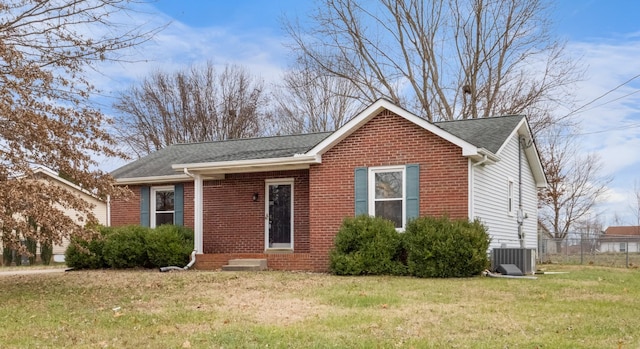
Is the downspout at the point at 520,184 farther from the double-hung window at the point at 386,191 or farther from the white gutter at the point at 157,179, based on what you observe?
the white gutter at the point at 157,179

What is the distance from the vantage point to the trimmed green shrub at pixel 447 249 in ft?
41.3

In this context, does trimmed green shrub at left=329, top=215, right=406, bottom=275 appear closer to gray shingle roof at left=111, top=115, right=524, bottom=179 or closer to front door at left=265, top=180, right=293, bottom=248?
gray shingle roof at left=111, top=115, right=524, bottom=179

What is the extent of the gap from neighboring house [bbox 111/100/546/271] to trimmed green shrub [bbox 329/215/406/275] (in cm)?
84

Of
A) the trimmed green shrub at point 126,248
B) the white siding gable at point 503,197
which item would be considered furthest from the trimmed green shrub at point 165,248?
the white siding gable at point 503,197

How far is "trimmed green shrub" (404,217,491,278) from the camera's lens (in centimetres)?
1259

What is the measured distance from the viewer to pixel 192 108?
3753 cm

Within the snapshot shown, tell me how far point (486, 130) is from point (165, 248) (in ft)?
29.4

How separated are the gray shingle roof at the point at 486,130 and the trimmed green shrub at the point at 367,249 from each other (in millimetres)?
3103

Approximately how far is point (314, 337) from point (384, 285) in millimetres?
4887

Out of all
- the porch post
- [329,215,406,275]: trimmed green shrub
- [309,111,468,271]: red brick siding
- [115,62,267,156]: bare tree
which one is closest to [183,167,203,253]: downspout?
the porch post

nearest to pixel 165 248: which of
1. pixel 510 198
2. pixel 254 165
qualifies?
pixel 254 165

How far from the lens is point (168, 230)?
1667 cm

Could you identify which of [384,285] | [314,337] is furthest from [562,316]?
[384,285]

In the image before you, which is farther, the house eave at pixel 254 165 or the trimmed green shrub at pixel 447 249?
the house eave at pixel 254 165
